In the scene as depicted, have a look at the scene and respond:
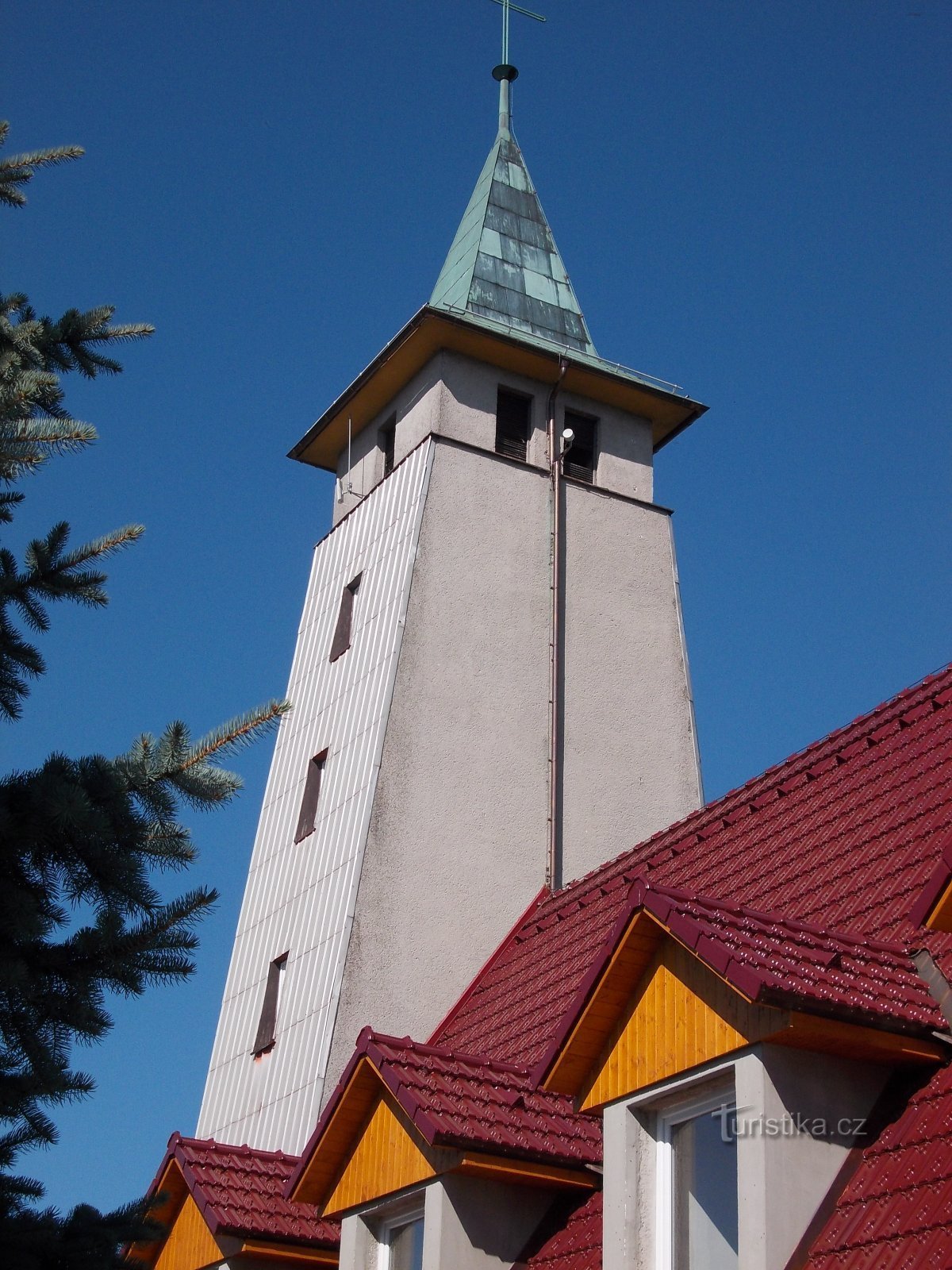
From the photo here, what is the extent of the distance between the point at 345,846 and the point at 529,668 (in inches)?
121

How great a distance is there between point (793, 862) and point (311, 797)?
772cm

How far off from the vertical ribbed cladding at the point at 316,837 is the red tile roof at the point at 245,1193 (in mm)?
2021

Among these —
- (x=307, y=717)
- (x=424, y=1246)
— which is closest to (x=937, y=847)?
(x=424, y=1246)

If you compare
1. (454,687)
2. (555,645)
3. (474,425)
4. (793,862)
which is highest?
(474,425)

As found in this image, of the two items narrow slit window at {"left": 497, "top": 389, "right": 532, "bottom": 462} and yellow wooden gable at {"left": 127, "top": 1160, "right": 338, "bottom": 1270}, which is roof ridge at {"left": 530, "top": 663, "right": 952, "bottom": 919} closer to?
yellow wooden gable at {"left": 127, "top": 1160, "right": 338, "bottom": 1270}

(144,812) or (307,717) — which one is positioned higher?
(307,717)

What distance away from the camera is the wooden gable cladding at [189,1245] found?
11.4 metres

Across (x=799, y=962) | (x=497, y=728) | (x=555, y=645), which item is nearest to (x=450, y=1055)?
(x=799, y=962)

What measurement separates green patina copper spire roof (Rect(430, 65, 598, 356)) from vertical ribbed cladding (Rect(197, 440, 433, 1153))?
330cm

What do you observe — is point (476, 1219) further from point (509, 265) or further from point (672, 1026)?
point (509, 265)

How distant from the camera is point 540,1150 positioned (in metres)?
9.19

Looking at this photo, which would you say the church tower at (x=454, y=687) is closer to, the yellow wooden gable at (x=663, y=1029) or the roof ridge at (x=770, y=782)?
the roof ridge at (x=770, y=782)

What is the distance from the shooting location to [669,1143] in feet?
27.6

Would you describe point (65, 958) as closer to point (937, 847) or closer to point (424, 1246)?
point (424, 1246)
